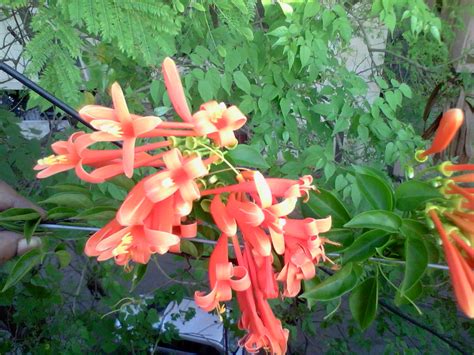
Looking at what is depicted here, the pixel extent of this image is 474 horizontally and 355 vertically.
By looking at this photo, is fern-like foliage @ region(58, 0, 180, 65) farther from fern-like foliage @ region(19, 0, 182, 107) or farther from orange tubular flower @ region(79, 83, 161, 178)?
orange tubular flower @ region(79, 83, 161, 178)

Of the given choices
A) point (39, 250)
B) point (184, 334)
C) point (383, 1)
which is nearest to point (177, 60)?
point (383, 1)

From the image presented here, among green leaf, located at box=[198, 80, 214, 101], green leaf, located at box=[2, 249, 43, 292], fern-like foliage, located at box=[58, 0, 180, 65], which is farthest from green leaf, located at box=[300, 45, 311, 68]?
green leaf, located at box=[2, 249, 43, 292]

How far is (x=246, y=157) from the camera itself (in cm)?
76

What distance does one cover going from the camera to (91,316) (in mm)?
2232

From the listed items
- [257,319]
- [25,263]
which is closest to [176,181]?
[257,319]

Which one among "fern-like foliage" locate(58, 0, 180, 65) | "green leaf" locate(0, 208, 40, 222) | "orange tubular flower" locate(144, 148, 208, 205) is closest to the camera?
"orange tubular flower" locate(144, 148, 208, 205)

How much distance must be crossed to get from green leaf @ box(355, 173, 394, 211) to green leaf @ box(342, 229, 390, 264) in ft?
0.17

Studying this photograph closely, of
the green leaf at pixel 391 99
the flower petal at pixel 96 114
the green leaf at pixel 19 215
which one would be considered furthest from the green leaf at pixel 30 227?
the green leaf at pixel 391 99

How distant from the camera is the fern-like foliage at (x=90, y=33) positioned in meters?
1.08

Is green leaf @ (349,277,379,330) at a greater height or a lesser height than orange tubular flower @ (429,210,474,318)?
lesser

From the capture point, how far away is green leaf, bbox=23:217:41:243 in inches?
33.9

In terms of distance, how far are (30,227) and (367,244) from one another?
619 millimetres

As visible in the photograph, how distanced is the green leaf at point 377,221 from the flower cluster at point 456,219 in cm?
6

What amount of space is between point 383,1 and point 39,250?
1238 mm
